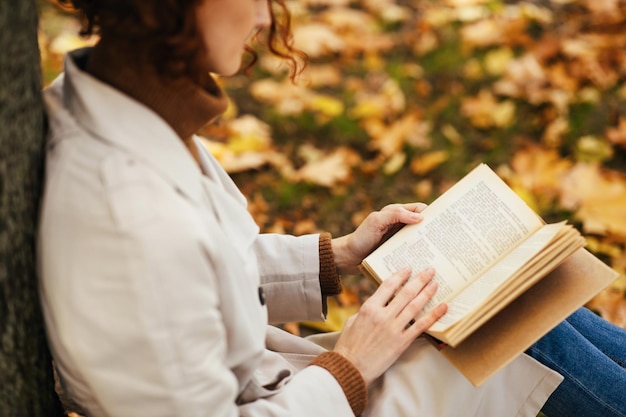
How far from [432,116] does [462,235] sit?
64.0 inches

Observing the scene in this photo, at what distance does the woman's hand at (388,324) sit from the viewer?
122 cm

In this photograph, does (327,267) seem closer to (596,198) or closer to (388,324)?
(388,324)

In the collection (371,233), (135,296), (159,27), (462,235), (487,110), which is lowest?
(487,110)

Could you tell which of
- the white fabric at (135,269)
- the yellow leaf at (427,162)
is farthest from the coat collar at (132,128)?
the yellow leaf at (427,162)

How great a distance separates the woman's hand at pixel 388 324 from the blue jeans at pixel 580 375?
0.81ft

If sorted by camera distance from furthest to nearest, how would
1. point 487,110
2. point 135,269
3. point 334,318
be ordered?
1. point 487,110
2. point 334,318
3. point 135,269

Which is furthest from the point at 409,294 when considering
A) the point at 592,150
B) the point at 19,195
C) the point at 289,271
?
the point at 592,150

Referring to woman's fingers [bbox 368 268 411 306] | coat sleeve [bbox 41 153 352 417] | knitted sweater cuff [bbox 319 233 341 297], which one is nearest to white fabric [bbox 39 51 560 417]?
coat sleeve [bbox 41 153 352 417]

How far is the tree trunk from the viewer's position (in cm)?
92

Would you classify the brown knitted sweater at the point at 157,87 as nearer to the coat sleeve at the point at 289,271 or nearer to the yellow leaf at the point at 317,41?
the coat sleeve at the point at 289,271

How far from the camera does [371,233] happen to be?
144cm

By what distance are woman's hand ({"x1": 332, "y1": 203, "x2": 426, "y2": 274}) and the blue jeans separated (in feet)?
1.10

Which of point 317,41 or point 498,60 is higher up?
point 498,60

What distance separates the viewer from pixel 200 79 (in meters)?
1.05
